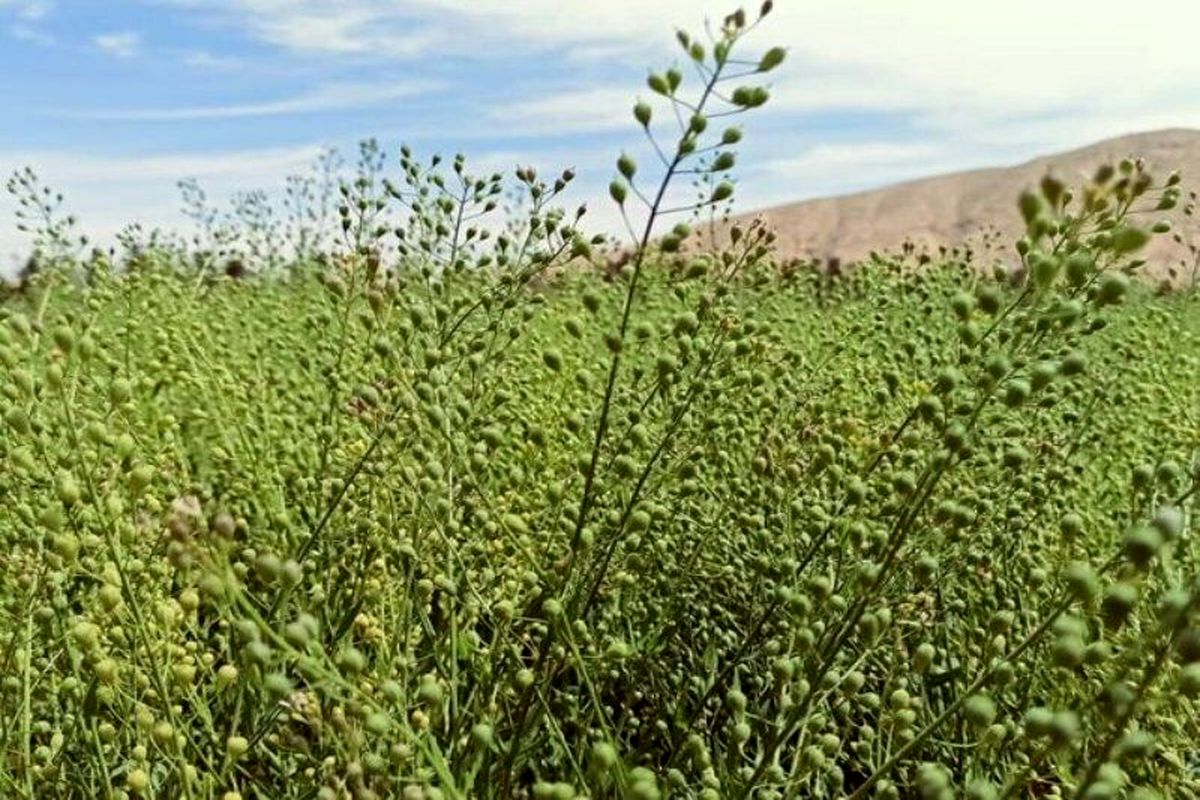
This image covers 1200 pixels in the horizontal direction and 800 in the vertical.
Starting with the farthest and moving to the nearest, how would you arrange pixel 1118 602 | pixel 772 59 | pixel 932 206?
pixel 932 206
pixel 772 59
pixel 1118 602

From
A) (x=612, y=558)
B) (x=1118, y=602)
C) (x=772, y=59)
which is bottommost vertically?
(x=612, y=558)

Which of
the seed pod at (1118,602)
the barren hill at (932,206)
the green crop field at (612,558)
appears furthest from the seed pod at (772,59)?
the barren hill at (932,206)

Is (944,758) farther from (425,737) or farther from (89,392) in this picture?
(89,392)

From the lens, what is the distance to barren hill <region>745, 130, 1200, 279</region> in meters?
20.5

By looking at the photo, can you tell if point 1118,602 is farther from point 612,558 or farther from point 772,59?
point 612,558

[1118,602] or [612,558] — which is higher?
[1118,602]

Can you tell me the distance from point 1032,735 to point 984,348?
1196mm

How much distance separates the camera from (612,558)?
8.50ft

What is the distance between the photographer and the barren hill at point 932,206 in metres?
20.5

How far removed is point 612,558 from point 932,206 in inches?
807

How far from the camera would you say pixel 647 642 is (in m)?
2.95

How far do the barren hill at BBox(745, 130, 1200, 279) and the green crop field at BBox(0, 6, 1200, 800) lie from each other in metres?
16.4

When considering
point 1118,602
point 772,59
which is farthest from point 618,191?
point 1118,602

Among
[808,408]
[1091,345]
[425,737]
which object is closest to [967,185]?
[1091,345]
